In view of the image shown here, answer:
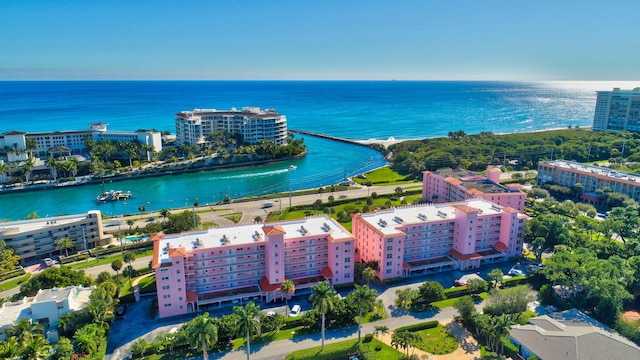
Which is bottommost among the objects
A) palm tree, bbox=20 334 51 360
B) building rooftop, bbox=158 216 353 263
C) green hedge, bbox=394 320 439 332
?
green hedge, bbox=394 320 439 332

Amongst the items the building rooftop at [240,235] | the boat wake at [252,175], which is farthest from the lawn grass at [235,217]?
the boat wake at [252,175]

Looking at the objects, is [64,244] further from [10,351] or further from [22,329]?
[10,351]

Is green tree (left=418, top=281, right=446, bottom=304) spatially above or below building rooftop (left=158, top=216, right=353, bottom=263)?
below

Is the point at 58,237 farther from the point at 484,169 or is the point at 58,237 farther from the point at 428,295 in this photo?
the point at 484,169

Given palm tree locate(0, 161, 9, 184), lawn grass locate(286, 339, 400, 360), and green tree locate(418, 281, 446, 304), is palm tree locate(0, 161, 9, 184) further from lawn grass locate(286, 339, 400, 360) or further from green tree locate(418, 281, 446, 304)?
green tree locate(418, 281, 446, 304)

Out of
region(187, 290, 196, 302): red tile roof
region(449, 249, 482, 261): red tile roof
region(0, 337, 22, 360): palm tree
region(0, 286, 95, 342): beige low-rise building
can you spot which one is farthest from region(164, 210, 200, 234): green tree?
region(449, 249, 482, 261): red tile roof

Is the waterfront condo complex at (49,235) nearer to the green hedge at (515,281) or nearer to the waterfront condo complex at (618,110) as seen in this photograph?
the green hedge at (515,281)
